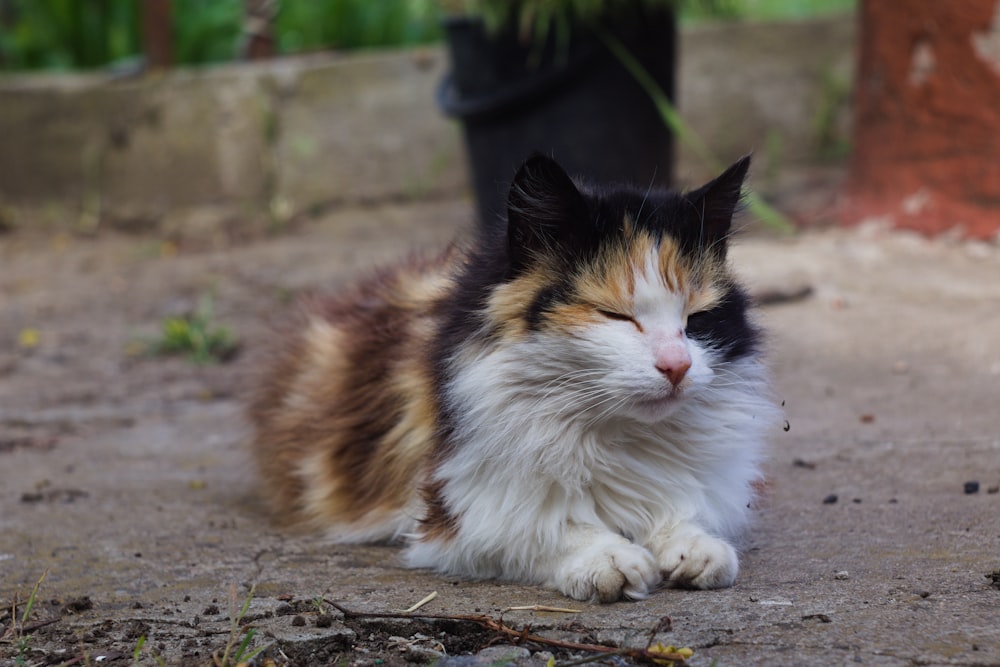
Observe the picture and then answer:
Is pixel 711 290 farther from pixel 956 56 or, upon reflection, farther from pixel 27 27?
pixel 27 27

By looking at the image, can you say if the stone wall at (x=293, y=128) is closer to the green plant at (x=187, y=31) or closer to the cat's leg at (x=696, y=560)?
the green plant at (x=187, y=31)

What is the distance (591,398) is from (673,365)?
193 millimetres

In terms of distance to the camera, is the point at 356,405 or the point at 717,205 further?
the point at 356,405

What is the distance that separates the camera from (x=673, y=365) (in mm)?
2170

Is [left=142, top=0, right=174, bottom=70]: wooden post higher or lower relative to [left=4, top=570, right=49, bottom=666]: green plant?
higher

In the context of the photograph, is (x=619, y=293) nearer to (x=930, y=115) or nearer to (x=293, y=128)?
(x=930, y=115)

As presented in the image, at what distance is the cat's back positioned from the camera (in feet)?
9.27

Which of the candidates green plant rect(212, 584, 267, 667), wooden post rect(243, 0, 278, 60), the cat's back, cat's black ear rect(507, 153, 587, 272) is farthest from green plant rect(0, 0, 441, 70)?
green plant rect(212, 584, 267, 667)

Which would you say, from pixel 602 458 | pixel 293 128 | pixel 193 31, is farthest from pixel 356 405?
pixel 193 31

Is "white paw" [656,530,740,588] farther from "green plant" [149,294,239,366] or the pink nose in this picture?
"green plant" [149,294,239,366]

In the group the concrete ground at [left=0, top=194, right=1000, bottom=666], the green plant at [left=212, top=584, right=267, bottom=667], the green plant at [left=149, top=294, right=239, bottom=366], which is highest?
the green plant at [left=212, top=584, right=267, bottom=667]

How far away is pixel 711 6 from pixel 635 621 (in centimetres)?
484

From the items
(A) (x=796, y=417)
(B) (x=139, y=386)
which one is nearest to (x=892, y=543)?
(A) (x=796, y=417)

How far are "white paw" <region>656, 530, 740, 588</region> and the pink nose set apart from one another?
404 mm
